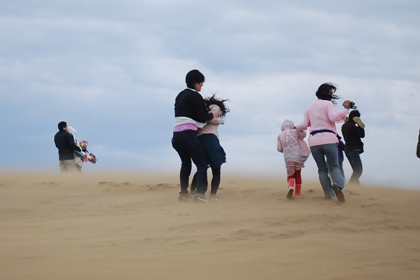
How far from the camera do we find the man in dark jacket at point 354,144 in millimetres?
16500

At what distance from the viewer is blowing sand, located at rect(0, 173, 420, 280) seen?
7.05m

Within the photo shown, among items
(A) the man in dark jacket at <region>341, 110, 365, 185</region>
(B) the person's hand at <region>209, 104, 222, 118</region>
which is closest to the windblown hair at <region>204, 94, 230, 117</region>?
(B) the person's hand at <region>209, 104, 222, 118</region>

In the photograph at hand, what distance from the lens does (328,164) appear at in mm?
11617

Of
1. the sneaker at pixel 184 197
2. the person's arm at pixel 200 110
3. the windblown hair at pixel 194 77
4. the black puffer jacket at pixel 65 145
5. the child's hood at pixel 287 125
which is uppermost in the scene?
the windblown hair at pixel 194 77

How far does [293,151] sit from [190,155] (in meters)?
1.85

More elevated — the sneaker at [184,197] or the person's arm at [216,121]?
the person's arm at [216,121]

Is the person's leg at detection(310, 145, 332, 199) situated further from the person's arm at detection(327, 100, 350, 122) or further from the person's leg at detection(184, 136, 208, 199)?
the person's leg at detection(184, 136, 208, 199)

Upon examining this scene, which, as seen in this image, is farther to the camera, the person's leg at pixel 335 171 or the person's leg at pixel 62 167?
the person's leg at pixel 62 167

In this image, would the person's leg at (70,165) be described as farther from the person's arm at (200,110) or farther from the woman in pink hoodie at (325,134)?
the woman in pink hoodie at (325,134)

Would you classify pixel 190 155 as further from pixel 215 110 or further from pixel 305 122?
pixel 305 122

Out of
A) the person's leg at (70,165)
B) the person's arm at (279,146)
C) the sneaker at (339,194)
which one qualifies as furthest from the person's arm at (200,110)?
the person's leg at (70,165)

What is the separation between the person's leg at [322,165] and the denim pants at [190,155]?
1.88 meters

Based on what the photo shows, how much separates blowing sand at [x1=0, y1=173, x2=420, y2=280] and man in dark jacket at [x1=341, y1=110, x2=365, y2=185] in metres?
3.11

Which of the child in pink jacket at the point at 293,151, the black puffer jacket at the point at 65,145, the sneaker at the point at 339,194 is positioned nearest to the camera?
the sneaker at the point at 339,194
